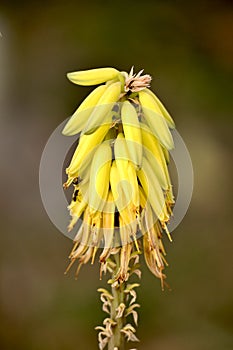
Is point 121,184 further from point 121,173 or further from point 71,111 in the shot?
point 71,111

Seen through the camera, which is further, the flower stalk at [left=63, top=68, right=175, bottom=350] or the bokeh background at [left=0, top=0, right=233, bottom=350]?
the bokeh background at [left=0, top=0, right=233, bottom=350]

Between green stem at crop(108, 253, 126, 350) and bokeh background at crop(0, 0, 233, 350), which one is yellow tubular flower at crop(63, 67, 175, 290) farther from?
bokeh background at crop(0, 0, 233, 350)

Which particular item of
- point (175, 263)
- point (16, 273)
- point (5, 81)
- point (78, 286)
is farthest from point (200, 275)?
point (5, 81)

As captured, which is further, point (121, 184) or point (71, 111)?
point (71, 111)

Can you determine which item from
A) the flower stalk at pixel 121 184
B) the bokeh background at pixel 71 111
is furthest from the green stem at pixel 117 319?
the bokeh background at pixel 71 111

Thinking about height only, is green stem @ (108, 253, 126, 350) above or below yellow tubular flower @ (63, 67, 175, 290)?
below

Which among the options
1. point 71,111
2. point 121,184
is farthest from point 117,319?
point 71,111

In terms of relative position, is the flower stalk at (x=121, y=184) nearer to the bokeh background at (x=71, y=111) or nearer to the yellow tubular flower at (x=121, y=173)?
the yellow tubular flower at (x=121, y=173)

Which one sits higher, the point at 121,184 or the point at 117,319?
the point at 121,184

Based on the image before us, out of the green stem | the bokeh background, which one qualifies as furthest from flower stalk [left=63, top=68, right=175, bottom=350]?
the bokeh background
